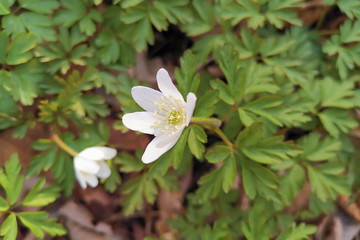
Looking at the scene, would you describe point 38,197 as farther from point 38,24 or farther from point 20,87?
point 38,24

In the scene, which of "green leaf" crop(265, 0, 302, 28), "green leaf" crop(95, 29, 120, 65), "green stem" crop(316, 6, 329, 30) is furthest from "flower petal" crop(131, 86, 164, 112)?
"green stem" crop(316, 6, 329, 30)

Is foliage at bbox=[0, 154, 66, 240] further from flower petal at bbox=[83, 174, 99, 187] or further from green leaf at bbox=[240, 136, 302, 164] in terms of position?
green leaf at bbox=[240, 136, 302, 164]

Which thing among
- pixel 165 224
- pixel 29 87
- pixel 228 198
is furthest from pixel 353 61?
pixel 29 87

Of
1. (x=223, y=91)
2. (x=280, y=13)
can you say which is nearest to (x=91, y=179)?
(x=223, y=91)

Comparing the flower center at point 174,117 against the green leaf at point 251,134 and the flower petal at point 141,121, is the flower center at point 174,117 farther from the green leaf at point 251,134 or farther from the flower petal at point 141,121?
the green leaf at point 251,134

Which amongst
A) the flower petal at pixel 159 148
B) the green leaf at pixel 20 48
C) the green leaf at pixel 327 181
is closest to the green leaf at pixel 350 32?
the green leaf at pixel 327 181

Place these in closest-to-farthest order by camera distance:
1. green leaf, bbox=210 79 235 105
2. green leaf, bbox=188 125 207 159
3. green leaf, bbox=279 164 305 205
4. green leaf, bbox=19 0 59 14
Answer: green leaf, bbox=188 125 207 159 < green leaf, bbox=210 79 235 105 < green leaf, bbox=19 0 59 14 < green leaf, bbox=279 164 305 205
